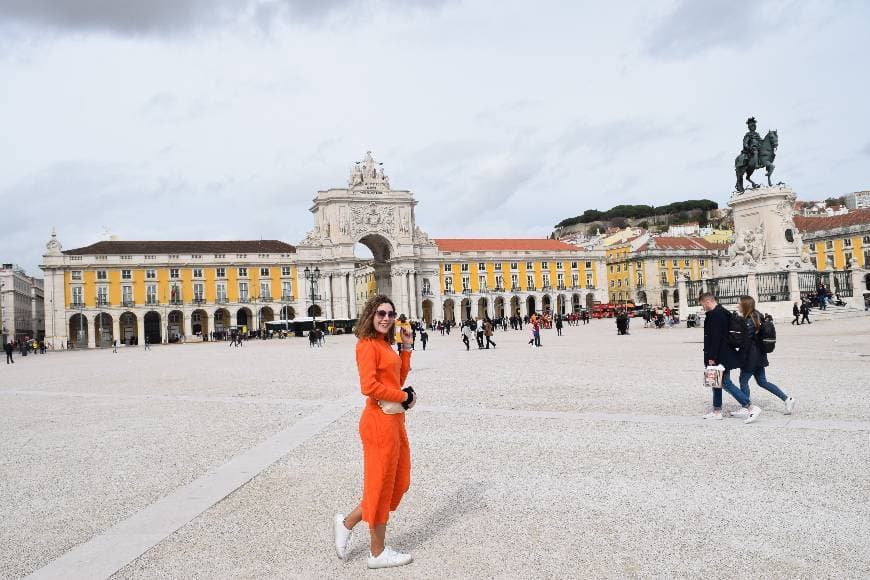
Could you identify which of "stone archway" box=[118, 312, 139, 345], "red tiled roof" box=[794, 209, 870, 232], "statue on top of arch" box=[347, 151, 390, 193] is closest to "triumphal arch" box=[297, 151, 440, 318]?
"statue on top of arch" box=[347, 151, 390, 193]

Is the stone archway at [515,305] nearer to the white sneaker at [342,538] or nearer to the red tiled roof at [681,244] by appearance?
the red tiled roof at [681,244]

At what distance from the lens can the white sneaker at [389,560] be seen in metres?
4.02

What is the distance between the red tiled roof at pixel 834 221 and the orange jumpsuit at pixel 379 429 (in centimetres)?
7664

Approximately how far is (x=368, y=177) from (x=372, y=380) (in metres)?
76.5

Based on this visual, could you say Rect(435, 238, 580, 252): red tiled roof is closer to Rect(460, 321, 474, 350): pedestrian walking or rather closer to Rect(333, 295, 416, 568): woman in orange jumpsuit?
Rect(460, 321, 474, 350): pedestrian walking

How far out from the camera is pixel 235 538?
4590mm

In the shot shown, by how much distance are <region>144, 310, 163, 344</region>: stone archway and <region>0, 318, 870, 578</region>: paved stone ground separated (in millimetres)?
65309

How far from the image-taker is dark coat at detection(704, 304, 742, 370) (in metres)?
7.92

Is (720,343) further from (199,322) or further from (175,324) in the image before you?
(175,324)

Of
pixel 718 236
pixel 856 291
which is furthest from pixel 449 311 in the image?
pixel 856 291

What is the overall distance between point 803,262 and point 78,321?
2569 inches

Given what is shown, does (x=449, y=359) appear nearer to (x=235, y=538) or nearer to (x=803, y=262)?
(x=235, y=538)

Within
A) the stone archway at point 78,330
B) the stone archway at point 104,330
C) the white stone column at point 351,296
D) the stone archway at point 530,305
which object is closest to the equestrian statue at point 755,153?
the white stone column at point 351,296

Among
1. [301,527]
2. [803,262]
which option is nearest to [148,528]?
[301,527]
